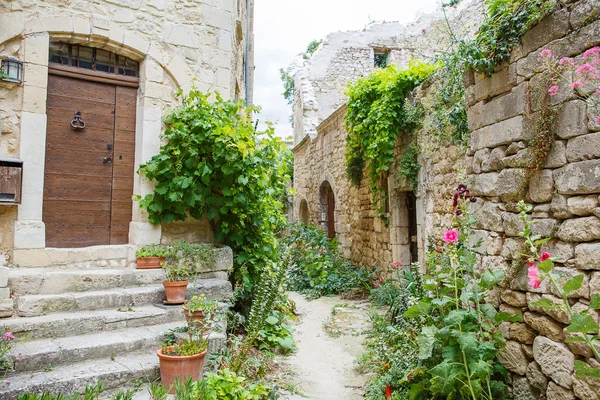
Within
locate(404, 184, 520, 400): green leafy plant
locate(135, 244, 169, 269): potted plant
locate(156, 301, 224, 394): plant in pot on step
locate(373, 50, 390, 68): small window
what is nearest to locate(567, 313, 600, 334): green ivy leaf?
locate(404, 184, 520, 400): green leafy plant

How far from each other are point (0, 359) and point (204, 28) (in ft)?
12.9

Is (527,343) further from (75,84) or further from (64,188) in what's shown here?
(75,84)

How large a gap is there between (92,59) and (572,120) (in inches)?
178

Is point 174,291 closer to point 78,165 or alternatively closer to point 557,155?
point 78,165

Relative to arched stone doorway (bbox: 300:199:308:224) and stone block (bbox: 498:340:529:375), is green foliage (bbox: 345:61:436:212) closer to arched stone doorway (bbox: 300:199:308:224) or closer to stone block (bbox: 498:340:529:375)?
stone block (bbox: 498:340:529:375)

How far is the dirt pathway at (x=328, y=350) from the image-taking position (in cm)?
375

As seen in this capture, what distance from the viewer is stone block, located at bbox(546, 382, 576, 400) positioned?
2.27 meters

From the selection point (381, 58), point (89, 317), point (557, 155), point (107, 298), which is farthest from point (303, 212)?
point (557, 155)

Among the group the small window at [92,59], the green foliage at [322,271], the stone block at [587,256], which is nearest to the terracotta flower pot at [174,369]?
the stone block at [587,256]

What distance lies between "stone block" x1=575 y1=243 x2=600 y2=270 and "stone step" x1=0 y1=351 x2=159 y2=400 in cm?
295

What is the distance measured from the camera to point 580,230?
88.5 inches

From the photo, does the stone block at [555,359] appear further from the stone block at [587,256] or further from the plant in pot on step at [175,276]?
the plant in pot on step at [175,276]

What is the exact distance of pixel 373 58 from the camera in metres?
13.6

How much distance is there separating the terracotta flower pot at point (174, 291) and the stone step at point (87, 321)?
0.26 ft
